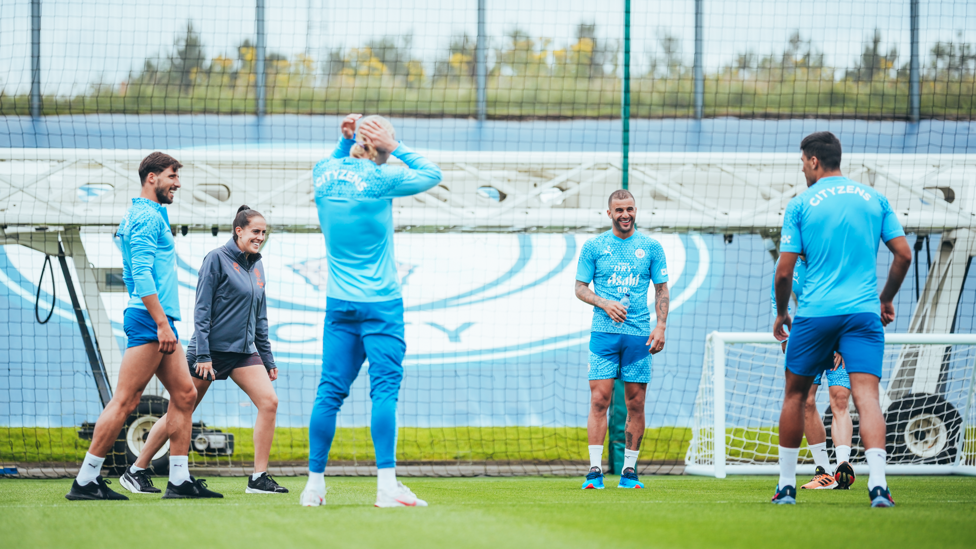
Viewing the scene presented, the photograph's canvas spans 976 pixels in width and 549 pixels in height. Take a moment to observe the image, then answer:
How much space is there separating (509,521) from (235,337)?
92.2 inches

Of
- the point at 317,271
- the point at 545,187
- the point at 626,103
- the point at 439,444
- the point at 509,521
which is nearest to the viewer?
the point at 509,521

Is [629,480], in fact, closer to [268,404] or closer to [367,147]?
[268,404]

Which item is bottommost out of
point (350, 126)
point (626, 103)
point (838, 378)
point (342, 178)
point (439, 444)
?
point (439, 444)

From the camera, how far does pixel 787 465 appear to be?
13.3 ft

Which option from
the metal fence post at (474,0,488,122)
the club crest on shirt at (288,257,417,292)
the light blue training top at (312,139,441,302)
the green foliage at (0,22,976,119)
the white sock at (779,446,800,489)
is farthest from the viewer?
the metal fence post at (474,0,488,122)

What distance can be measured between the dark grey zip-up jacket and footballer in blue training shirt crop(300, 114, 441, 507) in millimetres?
1320

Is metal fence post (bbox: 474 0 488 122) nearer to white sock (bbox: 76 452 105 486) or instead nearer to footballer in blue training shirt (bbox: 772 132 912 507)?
white sock (bbox: 76 452 105 486)

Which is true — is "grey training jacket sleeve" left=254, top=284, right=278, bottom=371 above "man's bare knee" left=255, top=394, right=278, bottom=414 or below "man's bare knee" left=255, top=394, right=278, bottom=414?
above

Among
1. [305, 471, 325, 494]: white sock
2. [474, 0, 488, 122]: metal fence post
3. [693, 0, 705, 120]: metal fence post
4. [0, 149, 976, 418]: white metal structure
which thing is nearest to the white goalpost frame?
[0, 149, 976, 418]: white metal structure

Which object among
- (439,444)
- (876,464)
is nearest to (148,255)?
(876,464)

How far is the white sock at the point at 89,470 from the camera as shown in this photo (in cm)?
459

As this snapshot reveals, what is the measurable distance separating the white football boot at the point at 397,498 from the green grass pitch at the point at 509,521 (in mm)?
98

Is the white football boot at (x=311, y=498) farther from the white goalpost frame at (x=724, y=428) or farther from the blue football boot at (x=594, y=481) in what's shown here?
the white goalpost frame at (x=724, y=428)

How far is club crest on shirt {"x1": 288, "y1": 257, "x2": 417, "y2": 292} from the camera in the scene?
11391mm
